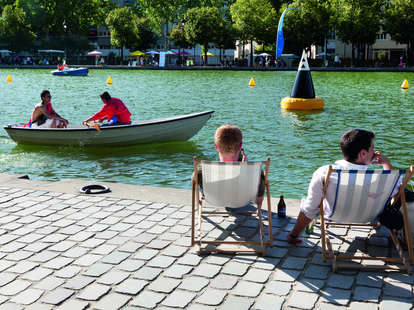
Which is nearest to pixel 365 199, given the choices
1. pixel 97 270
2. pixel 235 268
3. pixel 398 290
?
pixel 398 290

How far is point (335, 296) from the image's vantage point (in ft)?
14.6

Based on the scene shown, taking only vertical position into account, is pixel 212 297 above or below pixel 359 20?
below

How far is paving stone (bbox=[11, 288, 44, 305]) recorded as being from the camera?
433 cm

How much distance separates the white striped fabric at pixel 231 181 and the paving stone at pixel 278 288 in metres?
1.12

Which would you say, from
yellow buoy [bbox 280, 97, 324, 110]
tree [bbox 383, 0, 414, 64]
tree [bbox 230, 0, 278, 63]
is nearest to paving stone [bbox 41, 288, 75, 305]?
yellow buoy [bbox 280, 97, 324, 110]

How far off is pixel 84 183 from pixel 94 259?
10.9ft

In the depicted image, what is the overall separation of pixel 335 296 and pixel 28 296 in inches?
97.4

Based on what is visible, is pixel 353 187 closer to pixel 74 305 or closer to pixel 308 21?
pixel 74 305

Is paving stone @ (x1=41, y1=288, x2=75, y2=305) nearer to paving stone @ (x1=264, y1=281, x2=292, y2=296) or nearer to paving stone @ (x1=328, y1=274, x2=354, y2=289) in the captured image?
paving stone @ (x1=264, y1=281, x2=292, y2=296)

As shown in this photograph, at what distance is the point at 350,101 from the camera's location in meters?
29.0

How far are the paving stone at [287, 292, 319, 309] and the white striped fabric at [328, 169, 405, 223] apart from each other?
101cm

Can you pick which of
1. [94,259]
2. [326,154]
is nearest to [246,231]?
[94,259]

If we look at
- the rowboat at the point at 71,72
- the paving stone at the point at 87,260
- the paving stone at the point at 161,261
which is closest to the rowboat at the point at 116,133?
the paving stone at the point at 87,260

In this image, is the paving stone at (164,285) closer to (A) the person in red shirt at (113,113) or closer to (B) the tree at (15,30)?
(A) the person in red shirt at (113,113)
